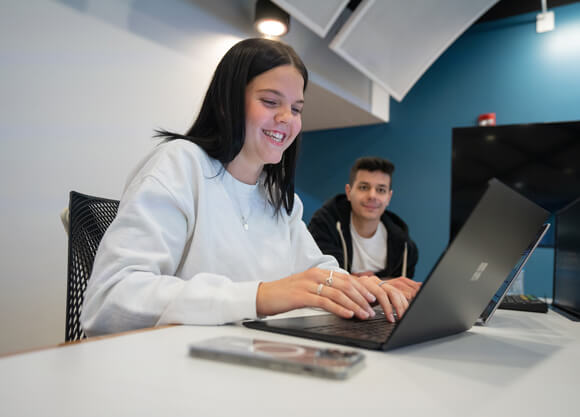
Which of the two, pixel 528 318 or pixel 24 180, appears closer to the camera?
pixel 528 318

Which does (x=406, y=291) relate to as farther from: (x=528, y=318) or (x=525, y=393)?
(x=525, y=393)

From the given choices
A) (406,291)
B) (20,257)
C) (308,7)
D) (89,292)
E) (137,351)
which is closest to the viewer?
(137,351)

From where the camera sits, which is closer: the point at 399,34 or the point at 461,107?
the point at 399,34

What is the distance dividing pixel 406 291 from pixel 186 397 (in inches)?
21.5

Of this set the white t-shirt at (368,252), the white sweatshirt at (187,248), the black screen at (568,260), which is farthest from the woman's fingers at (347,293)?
the white t-shirt at (368,252)

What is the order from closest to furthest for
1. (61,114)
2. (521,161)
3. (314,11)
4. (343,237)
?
(61,114)
(521,161)
(314,11)
(343,237)

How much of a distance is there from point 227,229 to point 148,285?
30 centimetres

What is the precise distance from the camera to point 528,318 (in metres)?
0.87

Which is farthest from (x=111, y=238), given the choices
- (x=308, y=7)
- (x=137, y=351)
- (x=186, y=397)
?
(x=308, y=7)

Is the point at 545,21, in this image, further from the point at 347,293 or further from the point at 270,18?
the point at 347,293

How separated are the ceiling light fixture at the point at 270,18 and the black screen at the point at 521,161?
3.79 ft

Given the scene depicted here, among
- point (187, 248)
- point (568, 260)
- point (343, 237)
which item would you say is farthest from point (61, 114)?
point (568, 260)

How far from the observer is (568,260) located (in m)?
1.10

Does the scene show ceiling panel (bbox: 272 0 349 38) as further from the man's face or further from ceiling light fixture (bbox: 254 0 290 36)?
the man's face
